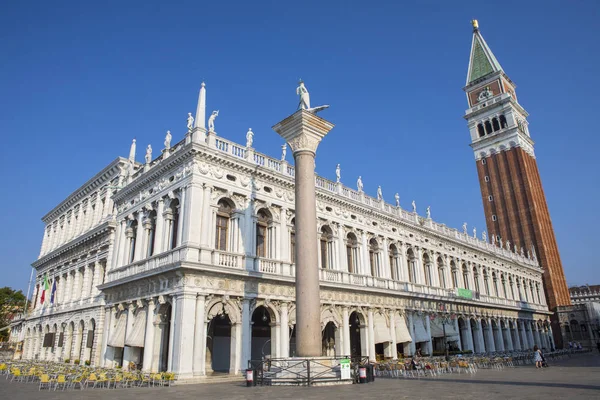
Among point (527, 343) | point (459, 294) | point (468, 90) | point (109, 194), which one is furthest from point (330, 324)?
point (468, 90)

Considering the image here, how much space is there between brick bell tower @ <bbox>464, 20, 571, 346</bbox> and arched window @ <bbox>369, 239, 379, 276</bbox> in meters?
34.7

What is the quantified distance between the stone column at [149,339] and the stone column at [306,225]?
10.1m

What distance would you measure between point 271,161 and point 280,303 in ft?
29.1

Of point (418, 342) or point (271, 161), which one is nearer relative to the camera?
point (271, 161)

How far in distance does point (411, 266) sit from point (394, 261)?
2.58 metres

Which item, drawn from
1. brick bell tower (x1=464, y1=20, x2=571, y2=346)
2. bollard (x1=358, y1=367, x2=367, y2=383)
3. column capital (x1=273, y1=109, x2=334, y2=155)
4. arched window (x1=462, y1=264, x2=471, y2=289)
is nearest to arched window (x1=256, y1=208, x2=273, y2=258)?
column capital (x1=273, y1=109, x2=334, y2=155)

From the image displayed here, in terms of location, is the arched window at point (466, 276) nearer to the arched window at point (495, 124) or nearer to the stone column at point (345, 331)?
the stone column at point (345, 331)

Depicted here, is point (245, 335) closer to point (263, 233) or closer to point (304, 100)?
point (263, 233)

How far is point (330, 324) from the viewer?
2920 cm

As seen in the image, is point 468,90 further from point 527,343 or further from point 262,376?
point 262,376

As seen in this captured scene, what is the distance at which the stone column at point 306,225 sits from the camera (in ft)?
53.6

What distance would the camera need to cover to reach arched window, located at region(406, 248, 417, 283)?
37.4 meters

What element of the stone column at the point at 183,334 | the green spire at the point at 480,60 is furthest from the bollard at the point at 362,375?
the green spire at the point at 480,60

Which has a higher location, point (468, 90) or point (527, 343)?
point (468, 90)
